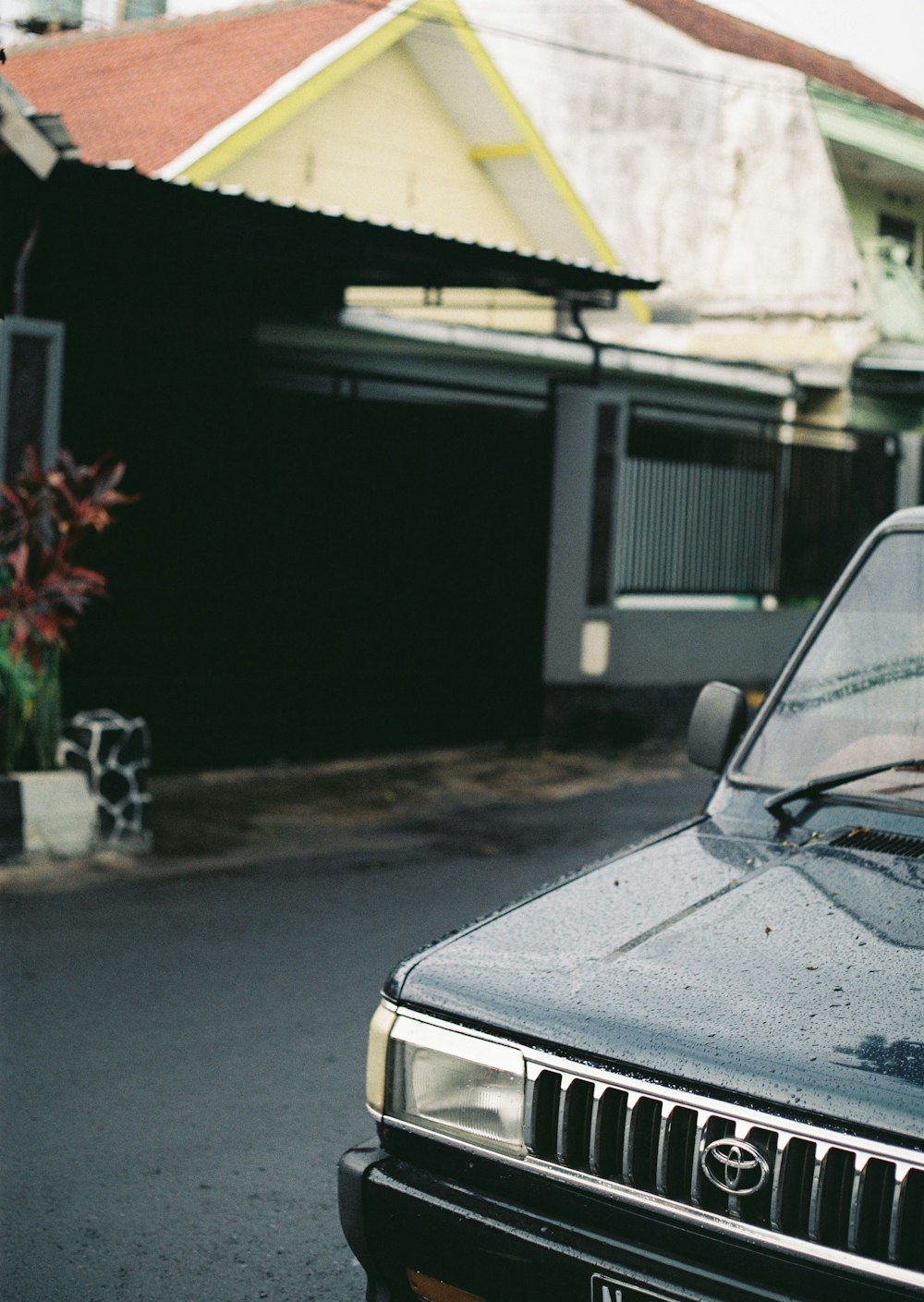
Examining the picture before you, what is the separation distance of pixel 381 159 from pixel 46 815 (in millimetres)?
12917

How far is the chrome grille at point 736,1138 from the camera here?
2.22 m

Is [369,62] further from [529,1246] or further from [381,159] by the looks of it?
[529,1246]

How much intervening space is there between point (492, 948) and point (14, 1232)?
182 centimetres

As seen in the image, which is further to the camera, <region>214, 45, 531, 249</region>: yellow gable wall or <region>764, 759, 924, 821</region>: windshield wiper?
<region>214, 45, 531, 249</region>: yellow gable wall

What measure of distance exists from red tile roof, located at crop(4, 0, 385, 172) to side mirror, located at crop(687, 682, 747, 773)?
14.5 meters

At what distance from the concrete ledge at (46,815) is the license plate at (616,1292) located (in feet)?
19.7

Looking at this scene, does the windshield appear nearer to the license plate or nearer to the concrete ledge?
the license plate

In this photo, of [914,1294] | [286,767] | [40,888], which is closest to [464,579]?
[286,767]

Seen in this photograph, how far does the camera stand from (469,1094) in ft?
8.67

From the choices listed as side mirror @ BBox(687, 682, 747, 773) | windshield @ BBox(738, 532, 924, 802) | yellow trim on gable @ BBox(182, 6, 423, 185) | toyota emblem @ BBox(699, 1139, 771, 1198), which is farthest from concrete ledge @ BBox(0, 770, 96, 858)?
yellow trim on gable @ BBox(182, 6, 423, 185)

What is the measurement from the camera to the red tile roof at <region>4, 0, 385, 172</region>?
59.1ft

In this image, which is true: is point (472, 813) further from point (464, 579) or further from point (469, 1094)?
point (469, 1094)

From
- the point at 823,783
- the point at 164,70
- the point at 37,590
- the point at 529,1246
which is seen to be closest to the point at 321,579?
the point at 37,590

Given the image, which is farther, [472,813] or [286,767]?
[286,767]
